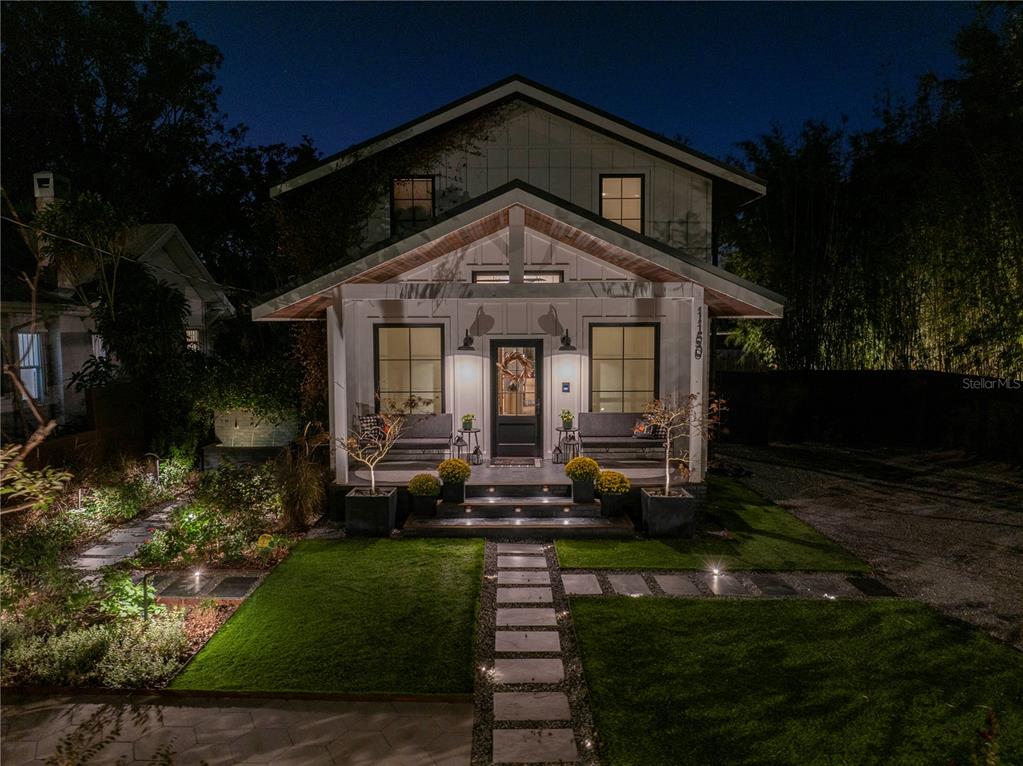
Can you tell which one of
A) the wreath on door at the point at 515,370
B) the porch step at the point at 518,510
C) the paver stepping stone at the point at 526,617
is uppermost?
the wreath on door at the point at 515,370

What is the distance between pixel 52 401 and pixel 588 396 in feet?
33.4

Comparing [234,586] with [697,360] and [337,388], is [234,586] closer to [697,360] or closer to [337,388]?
[337,388]

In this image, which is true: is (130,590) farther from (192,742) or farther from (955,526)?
(955,526)

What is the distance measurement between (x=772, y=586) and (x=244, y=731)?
196 inches

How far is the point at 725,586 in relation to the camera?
640 centimetres

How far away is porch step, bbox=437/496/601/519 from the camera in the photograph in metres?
8.34

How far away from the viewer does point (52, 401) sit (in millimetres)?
12070

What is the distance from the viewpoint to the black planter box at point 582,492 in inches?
335

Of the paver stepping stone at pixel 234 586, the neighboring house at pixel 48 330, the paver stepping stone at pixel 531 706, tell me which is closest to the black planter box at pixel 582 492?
the paver stepping stone at pixel 234 586

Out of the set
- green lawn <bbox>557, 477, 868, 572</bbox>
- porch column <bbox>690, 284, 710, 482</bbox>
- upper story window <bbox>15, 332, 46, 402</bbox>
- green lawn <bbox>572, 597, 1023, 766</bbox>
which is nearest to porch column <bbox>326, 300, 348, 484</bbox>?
green lawn <bbox>557, 477, 868, 572</bbox>

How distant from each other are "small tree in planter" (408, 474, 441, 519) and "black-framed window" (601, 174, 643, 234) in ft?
19.0

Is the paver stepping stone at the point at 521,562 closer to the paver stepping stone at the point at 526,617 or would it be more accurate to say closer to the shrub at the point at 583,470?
the paver stepping stone at the point at 526,617

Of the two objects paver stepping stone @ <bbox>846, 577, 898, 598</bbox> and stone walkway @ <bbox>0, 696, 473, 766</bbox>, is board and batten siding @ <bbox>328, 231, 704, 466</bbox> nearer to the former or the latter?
paver stepping stone @ <bbox>846, 577, 898, 598</bbox>

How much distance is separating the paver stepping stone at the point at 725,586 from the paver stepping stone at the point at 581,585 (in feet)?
3.77
